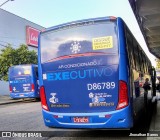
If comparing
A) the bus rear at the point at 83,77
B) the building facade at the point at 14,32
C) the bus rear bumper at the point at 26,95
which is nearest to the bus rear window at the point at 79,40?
the bus rear at the point at 83,77

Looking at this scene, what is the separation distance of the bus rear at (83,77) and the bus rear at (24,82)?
1520cm

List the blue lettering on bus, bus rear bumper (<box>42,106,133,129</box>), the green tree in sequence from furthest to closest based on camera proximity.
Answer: the green tree < the blue lettering on bus < bus rear bumper (<box>42,106,133,129</box>)

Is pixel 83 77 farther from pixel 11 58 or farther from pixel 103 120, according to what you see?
pixel 11 58

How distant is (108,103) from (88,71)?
88 cm

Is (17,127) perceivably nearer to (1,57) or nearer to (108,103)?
(108,103)

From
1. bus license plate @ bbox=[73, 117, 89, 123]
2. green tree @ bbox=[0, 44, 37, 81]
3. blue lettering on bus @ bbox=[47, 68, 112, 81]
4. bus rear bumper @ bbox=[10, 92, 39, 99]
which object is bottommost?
bus rear bumper @ bbox=[10, 92, 39, 99]

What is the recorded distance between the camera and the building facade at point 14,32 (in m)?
36.2

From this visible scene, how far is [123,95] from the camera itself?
23.4 ft

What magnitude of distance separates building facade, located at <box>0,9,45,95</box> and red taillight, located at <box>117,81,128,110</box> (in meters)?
29.3

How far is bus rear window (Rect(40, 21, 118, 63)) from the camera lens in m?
7.36

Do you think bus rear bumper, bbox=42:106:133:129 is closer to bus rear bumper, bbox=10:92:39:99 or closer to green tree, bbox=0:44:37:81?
bus rear bumper, bbox=10:92:39:99

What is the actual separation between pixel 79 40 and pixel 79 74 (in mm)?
811

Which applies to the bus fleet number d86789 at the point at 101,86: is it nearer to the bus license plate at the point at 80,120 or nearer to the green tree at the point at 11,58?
the bus license plate at the point at 80,120

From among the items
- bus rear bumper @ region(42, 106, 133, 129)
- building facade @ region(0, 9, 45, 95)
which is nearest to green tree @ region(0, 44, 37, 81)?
building facade @ region(0, 9, 45, 95)
